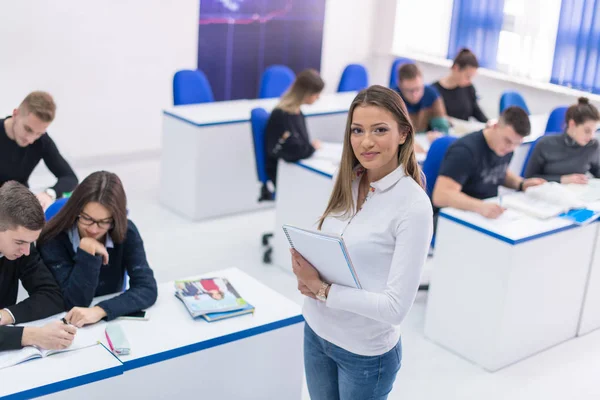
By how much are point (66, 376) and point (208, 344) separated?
470 mm

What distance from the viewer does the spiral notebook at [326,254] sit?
1912 millimetres

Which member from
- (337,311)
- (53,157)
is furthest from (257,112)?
(337,311)

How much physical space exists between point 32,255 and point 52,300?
173 millimetres

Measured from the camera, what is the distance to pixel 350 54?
26.8ft

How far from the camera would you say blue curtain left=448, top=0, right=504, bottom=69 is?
7211 millimetres

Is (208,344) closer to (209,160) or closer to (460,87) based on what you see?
(209,160)

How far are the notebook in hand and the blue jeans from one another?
1.74 feet

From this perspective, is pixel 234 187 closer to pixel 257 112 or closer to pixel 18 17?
pixel 257 112

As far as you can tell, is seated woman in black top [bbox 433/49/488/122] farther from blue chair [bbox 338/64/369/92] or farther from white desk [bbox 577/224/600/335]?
white desk [bbox 577/224/600/335]

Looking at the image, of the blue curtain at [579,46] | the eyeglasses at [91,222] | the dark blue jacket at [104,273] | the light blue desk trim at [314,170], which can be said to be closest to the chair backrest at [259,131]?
the light blue desk trim at [314,170]

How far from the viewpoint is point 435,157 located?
407cm

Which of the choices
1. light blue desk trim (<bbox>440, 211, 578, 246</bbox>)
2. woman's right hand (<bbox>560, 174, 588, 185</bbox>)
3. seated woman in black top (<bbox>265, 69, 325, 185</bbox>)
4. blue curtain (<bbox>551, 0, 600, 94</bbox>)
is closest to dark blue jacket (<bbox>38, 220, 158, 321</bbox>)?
light blue desk trim (<bbox>440, 211, 578, 246</bbox>)

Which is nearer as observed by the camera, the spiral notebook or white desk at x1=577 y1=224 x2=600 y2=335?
the spiral notebook

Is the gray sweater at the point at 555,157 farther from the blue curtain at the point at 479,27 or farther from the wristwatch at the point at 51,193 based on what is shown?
the blue curtain at the point at 479,27
